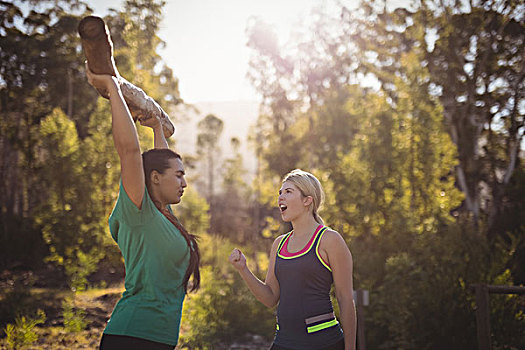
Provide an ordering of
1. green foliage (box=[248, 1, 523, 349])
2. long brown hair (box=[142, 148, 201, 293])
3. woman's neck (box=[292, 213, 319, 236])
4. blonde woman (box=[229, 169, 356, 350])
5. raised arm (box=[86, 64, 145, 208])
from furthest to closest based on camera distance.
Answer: green foliage (box=[248, 1, 523, 349]), woman's neck (box=[292, 213, 319, 236]), blonde woman (box=[229, 169, 356, 350]), long brown hair (box=[142, 148, 201, 293]), raised arm (box=[86, 64, 145, 208])

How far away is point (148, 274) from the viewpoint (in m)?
1.84

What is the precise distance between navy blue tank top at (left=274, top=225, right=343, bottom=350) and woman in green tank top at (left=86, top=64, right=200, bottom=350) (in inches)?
30.3

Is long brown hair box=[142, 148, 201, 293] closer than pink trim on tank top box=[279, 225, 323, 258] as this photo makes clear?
Yes

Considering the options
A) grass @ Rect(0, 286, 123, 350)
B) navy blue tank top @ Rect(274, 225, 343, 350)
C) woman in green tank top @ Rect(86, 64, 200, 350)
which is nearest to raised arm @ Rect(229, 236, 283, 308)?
navy blue tank top @ Rect(274, 225, 343, 350)

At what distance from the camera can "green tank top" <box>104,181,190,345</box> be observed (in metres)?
1.81

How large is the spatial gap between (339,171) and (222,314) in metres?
4.01

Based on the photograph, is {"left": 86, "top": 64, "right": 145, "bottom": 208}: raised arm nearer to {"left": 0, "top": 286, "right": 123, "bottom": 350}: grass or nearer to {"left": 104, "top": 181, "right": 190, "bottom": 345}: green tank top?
{"left": 104, "top": 181, "right": 190, "bottom": 345}: green tank top

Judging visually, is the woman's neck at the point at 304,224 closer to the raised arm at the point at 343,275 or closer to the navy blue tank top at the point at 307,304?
the navy blue tank top at the point at 307,304

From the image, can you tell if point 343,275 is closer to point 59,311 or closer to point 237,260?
point 237,260

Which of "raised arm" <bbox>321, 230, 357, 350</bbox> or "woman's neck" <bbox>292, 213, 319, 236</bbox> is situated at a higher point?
"woman's neck" <bbox>292, 213, 319, 236</bbox>

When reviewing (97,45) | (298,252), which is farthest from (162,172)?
(298,252)

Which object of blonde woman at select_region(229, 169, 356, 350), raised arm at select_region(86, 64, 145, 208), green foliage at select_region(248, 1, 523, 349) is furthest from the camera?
green foliage at select_region(248, 1, 523, 349)

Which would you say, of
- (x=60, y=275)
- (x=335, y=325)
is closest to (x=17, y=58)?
(x=60, y=275)

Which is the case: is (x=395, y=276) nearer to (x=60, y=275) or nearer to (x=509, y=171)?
(x=509, y=171)
